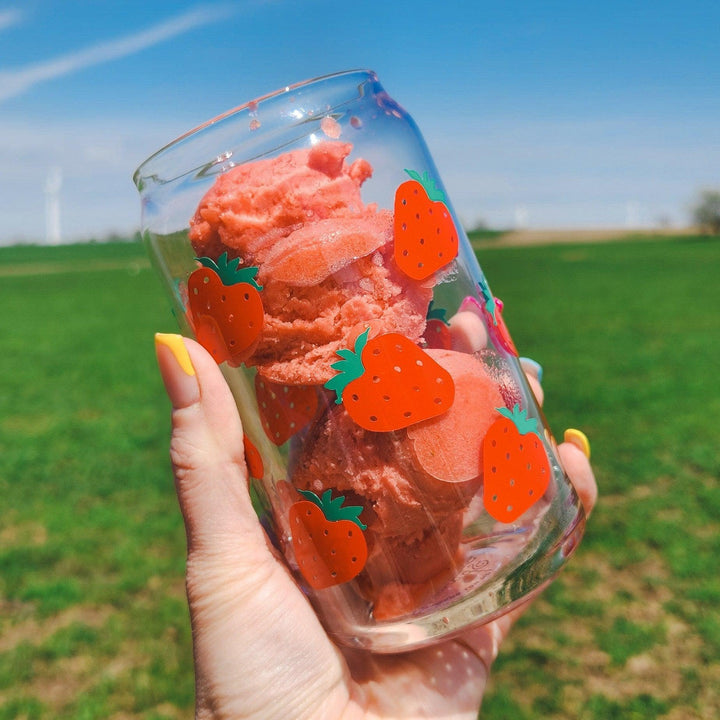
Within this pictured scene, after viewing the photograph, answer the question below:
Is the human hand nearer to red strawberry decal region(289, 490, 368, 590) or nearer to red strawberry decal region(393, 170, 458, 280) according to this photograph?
red strawberry decal region(289, 490, 368, 590)

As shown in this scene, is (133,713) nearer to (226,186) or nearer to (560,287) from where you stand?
(226,186)

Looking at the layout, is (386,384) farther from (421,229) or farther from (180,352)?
(180,352)

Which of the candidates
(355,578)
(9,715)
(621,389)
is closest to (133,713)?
(9,715)

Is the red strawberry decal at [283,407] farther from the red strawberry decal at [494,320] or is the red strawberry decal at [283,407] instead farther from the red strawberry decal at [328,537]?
the red strawberry decal at [494,320]

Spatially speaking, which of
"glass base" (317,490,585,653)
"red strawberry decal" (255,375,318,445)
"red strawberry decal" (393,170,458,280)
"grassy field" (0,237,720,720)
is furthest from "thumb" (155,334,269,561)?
"grassy field" (0,237,720,720)

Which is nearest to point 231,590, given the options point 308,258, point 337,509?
point 337,509

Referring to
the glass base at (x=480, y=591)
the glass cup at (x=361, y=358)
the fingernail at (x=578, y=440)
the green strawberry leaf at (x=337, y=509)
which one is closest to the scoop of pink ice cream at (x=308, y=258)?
the glass cup at (x=361, y=358)
